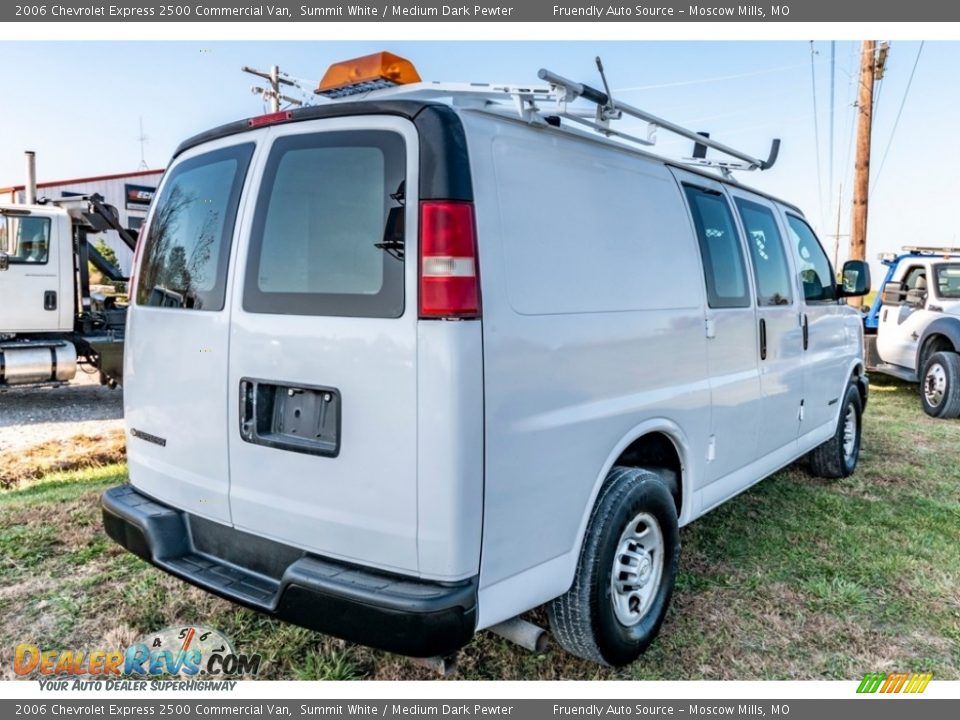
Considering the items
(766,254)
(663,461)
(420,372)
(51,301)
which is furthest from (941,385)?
(51,301)

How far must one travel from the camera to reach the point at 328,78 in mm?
2846

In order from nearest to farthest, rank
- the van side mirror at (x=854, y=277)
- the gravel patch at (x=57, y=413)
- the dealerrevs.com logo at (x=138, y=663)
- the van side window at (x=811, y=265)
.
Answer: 1. the dealerrevs.com logo at (x=138, y=663)
2. the van side window at (x=811, y=265)
3. the van side mirror at (x=854, y=277)
4. the gravel patch at (x=57, y=413)

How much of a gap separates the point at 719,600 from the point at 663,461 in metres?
0.83

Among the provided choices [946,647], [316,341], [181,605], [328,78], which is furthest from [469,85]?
[946,647]

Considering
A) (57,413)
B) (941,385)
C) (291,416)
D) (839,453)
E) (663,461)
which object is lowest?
(57,413)

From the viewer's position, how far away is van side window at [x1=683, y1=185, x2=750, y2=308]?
12.0 ft

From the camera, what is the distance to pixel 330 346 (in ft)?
7.75

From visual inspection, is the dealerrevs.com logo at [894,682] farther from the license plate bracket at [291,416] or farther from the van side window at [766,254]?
the license plate bracket at [291,416]

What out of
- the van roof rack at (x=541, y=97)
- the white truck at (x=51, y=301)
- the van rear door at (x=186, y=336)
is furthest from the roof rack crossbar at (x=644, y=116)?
the white truck at (x=51, y=301)

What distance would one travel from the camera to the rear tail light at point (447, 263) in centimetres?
220

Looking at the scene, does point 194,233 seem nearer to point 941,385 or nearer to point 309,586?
point 309,586

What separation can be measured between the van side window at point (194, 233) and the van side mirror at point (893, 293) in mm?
10035

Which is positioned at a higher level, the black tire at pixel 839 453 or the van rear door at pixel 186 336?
the van rear door at pixel 186 336

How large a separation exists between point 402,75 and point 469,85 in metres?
0.30
